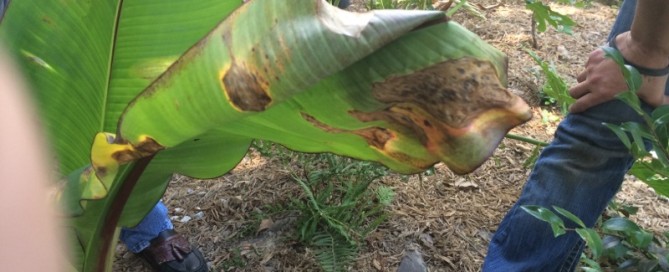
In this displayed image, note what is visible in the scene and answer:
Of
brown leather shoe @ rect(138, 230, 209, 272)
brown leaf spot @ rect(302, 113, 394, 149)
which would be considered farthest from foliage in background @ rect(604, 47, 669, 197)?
brown leather shoe @ rect(138, 230, 209, 272)

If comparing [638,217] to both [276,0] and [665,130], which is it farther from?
[276,0]

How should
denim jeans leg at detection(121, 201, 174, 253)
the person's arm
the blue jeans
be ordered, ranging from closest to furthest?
the person's arm < the blue jeans < denim jeans leg at detection(121, 201, 174, 253)

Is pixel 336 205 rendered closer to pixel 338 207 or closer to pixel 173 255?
pixel 338 207

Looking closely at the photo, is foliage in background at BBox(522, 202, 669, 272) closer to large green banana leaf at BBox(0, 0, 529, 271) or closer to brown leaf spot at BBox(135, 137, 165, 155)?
large green banana leaf at BBox(0, 0, 529, 271)

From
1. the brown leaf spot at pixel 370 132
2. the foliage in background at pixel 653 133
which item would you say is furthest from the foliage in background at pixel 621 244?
the brown leaf spot at pixel 370 132

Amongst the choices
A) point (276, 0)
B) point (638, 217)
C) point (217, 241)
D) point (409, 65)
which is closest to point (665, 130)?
point (409, 65)

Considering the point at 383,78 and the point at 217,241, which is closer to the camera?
the point at 383,78
